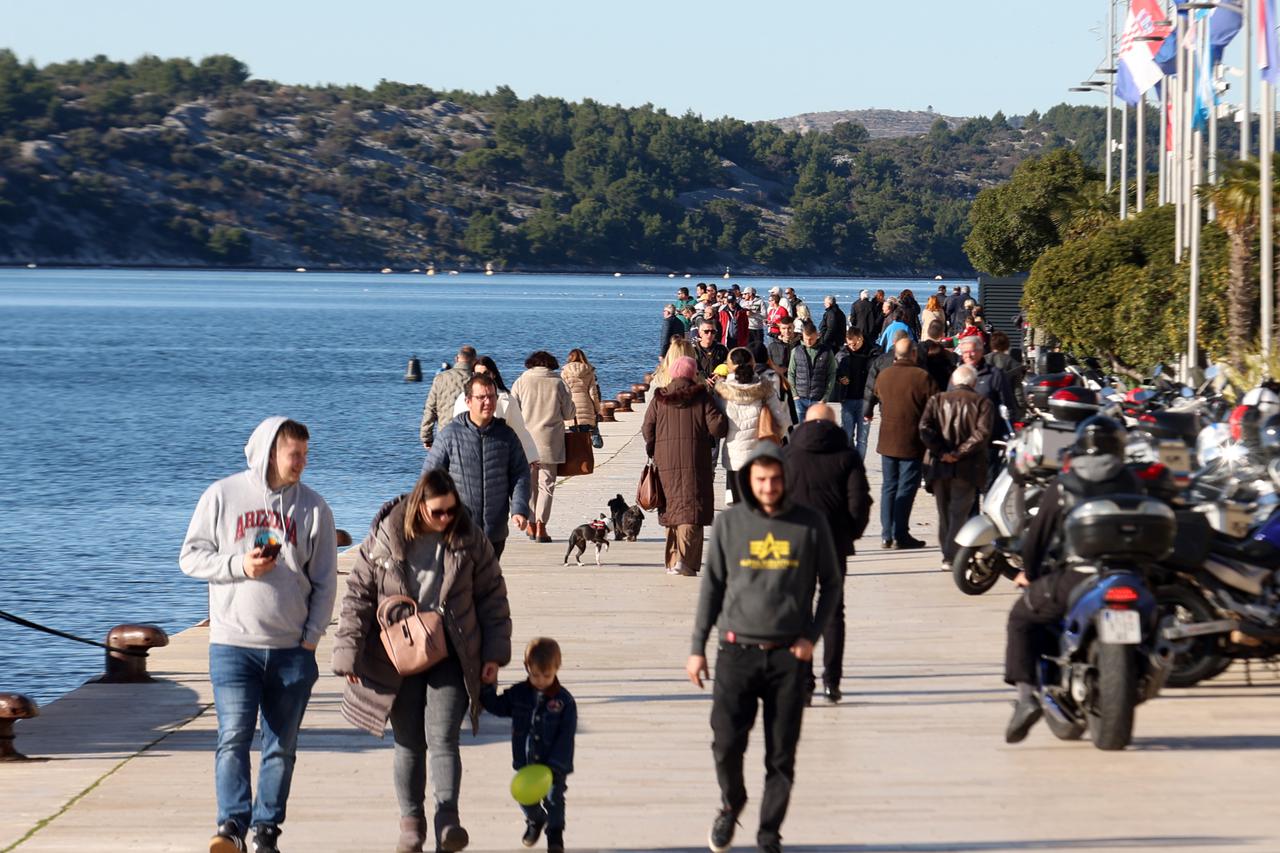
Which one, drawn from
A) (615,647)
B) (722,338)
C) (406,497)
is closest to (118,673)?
(615,647)

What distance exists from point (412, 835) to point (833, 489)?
3.93 metres

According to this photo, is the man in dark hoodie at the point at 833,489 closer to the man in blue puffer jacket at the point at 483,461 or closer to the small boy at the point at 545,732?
the man in blue puffer jacket at the point at 483,461

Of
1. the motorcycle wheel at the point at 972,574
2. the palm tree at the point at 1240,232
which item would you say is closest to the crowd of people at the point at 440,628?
the motorcycle wheel at the point at 972,574

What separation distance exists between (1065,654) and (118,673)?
5356 mm

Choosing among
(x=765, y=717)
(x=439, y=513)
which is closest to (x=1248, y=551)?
(x=765, y=717)

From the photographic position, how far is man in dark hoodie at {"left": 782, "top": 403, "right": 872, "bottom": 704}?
10859 mm

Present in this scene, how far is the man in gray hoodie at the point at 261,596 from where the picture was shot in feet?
25.1

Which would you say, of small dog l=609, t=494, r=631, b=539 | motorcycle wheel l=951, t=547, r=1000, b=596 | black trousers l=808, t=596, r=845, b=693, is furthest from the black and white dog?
black trousers l=808, t=596, r=845, b=693

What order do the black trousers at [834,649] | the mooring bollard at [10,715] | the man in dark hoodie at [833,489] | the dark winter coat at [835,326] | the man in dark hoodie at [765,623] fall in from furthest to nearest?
the dark winter coat at [835,326] < the man in dark hoodie at [833,489] < the black trousers at [834,649] < the mooring bollard at [10,715] < the man in dark hoodie at [765,623]

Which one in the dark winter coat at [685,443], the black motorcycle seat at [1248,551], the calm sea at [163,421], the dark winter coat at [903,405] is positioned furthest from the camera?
the calm sea at [163,421]

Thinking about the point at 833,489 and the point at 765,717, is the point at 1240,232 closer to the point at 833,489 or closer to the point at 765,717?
the point at 833,489

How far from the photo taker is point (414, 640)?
7570 millimetres

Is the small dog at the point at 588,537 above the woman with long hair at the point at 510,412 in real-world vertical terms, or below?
below

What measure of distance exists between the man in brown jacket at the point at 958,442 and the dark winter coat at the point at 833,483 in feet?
16.6
